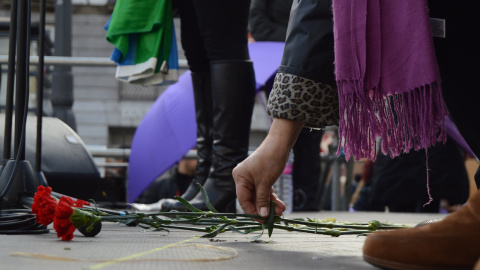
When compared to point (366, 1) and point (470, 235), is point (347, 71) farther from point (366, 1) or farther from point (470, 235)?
point (470, 235)

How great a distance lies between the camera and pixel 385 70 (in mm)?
1277

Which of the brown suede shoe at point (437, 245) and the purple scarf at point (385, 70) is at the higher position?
the purple scarf at point (385, 70)

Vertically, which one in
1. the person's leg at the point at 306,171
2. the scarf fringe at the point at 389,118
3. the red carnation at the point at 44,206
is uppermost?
the scarf fringe at the point at 389,118

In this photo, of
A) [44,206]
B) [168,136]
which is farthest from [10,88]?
[168,136]

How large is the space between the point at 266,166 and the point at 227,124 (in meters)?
1.07

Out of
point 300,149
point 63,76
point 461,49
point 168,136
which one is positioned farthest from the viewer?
point 63,76

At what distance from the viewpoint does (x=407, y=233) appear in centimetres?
100

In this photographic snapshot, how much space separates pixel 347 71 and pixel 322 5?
15cm

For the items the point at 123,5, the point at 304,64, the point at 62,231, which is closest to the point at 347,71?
the point at 304,64

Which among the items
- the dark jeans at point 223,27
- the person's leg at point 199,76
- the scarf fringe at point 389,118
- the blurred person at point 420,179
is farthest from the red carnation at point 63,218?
the blurred person at point 420,179

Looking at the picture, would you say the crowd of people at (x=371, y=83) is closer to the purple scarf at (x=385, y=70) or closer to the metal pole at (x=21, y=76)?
the purple scarf at (x=385, y=70)

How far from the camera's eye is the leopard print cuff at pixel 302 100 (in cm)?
128

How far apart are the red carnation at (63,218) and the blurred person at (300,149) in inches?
97.3

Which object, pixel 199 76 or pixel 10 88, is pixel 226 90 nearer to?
pixel 199 76
